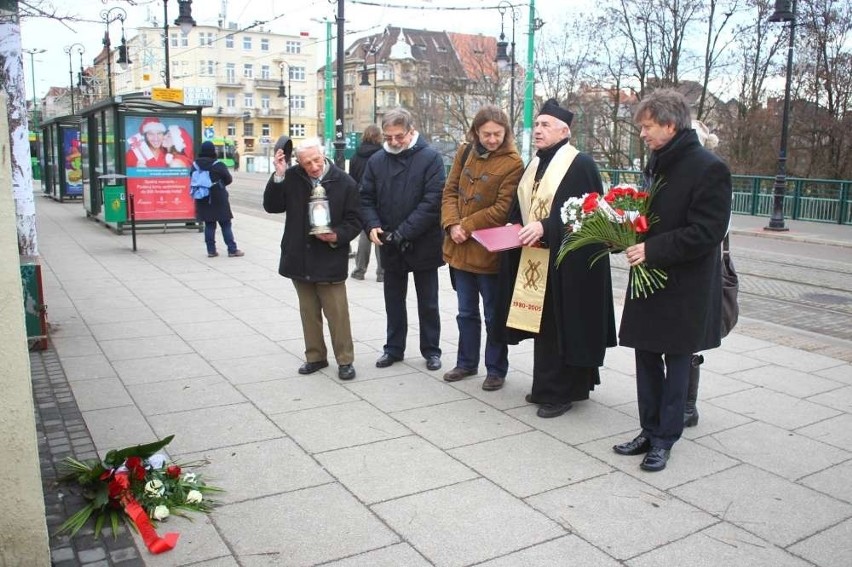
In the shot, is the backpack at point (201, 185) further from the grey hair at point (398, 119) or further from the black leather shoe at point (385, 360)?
the grey hair at point (398, 119)

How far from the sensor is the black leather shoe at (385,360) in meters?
6.45

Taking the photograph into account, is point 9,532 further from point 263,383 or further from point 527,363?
point 527,363

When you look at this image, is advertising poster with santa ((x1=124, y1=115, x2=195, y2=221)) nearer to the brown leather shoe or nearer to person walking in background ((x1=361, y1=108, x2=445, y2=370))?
person walking in background ((x1=361, y1=108, x2=445, y2=370))

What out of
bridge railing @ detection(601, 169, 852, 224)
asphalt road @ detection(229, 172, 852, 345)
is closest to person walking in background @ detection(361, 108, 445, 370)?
asphalt road @ detection(229, 172, 852, 345)

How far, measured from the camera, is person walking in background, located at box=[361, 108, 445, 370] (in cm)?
604

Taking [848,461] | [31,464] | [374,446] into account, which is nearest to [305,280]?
[374,446]

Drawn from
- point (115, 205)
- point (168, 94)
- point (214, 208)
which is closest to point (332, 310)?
point (214, 208)

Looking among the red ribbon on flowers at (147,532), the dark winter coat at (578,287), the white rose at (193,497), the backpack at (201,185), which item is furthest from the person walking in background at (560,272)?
the backpack at (201,185)

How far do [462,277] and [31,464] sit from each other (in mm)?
3345

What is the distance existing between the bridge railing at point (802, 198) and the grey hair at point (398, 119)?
16830mm

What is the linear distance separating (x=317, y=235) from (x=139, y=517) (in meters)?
2.60

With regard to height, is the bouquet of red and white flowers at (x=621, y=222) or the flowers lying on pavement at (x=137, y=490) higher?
the bouquet of red and white flowers at (x=621, y=222)

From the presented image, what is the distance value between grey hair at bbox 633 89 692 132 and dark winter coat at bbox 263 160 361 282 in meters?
2.49

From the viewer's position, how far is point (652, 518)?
378cm
